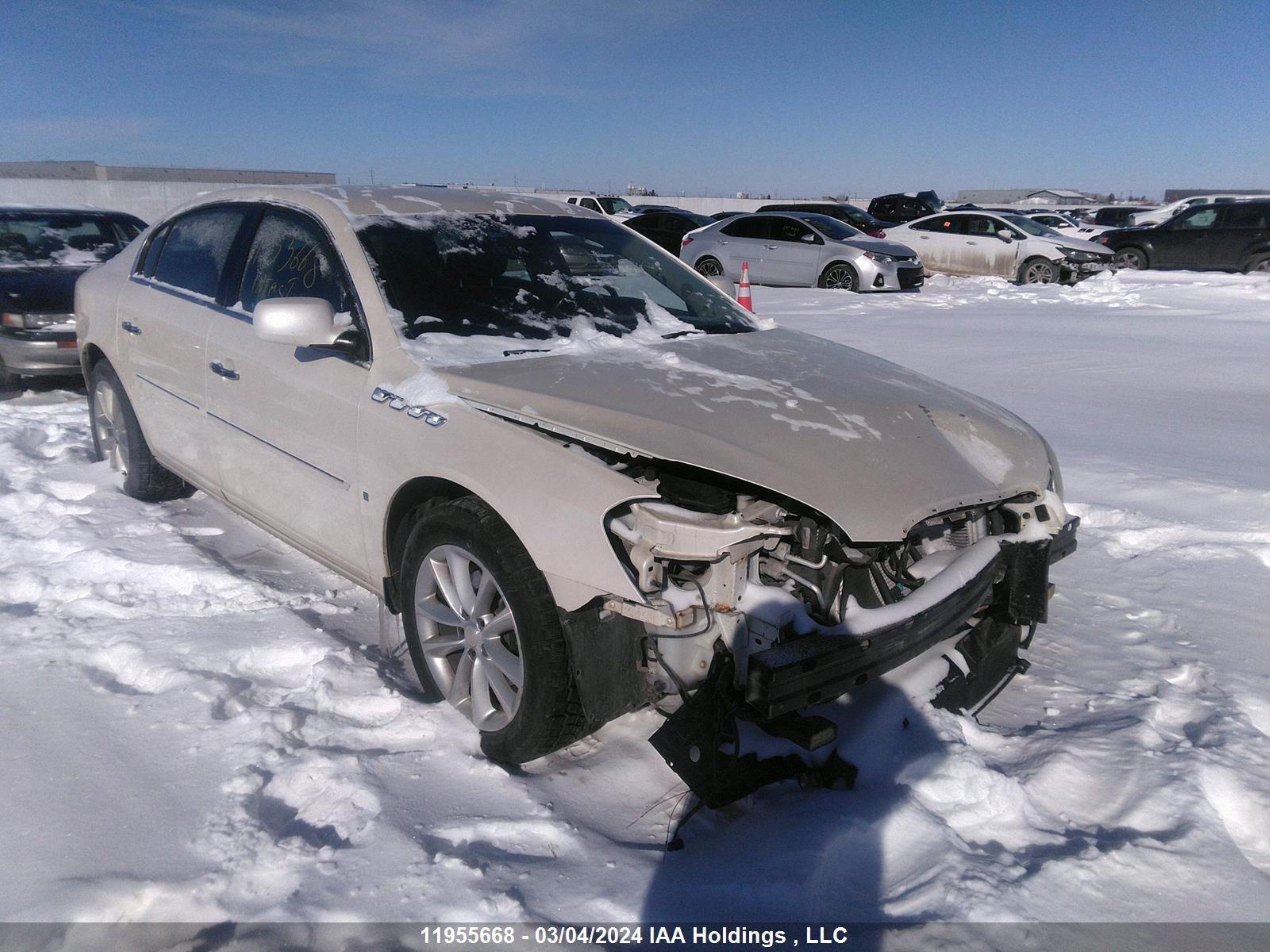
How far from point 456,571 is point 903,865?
147 centimetres

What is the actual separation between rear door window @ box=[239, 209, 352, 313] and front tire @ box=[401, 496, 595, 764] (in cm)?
104

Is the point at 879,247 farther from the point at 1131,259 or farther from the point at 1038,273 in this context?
the point at 1131,259

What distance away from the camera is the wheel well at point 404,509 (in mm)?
2832

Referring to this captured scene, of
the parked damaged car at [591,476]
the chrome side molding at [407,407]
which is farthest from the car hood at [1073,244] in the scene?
the chrome side molding at [407,407]

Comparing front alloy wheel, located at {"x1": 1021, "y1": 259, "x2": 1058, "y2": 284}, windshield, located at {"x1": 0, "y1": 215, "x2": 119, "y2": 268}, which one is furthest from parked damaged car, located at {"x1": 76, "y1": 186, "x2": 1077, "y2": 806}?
front alloy wheel, located at {"x1": 1021, "y1": 259, "x2": 1058, "y2": 284}

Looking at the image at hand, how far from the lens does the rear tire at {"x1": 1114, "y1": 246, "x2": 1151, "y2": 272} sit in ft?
61.3

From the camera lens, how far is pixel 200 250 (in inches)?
168

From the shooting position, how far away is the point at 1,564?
4.05 metres

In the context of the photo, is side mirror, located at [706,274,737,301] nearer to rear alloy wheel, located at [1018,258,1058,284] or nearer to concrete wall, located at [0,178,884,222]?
rear alloy wheel, located at [1018,258,1058,284]

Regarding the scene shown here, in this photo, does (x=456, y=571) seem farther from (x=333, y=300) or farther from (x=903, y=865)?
(x=903, y=865)

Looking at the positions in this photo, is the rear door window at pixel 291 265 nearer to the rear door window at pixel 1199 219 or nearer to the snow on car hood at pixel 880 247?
the snow on car hood at pixel 880 247

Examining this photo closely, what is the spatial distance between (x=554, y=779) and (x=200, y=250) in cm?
310

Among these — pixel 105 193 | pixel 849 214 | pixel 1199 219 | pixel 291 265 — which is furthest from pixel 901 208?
pixel 291 265

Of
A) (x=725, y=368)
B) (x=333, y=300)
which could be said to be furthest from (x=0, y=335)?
(x=725, y=368)
